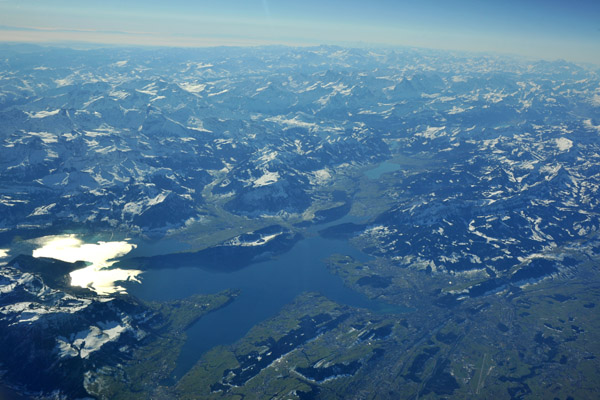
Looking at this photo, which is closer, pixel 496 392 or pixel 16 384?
pixel 16 384

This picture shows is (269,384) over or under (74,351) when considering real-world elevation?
under

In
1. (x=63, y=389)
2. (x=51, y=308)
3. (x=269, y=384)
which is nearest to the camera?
(x=63, y=389)

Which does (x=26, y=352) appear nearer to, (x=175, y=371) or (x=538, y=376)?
(x=175, y=371)

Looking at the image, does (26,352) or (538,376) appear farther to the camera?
(538,376)

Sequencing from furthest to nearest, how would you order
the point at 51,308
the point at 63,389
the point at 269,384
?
the point at 51,308 → the point at 269,384 → the point at 63,389

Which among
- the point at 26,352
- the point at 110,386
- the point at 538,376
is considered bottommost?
the point at 538,376

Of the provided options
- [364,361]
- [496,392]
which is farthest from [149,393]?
[496,392]

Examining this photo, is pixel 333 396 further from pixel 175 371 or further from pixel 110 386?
pixel 110 386

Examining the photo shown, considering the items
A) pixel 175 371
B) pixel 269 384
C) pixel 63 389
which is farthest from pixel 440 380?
pixel 63 389

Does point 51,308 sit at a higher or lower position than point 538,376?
higher
